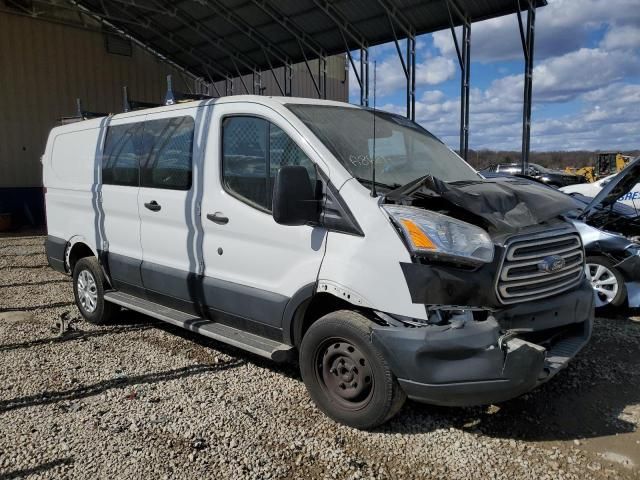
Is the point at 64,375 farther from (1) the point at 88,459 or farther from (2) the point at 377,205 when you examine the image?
(2) the point at 377,205

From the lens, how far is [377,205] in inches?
119

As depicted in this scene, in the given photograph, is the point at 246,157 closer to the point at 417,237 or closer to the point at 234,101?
the point at 234,101

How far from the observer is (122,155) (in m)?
4.89

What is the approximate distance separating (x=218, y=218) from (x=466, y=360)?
2.00m

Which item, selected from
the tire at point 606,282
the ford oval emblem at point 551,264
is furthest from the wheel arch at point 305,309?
the tire at point 606,282

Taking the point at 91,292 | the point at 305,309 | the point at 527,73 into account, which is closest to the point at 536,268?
the point at 305,309

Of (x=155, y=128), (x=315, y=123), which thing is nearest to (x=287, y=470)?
(x=315, y=123)

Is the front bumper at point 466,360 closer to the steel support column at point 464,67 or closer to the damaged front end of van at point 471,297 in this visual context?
the damaged front end of van at point 471,297

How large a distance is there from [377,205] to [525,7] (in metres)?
10.1

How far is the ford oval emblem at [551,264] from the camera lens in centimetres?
314

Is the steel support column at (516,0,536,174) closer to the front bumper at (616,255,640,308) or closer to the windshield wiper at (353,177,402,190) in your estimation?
the front bumper at (616,255,640,308)

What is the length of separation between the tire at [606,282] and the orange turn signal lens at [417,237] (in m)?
3.54

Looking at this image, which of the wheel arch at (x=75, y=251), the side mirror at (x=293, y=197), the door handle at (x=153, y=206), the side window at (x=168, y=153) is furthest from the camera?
the wheel arch at (x=75, y=251)

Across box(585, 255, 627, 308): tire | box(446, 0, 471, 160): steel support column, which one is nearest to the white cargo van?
box(585, 255, 627, 308): tire
